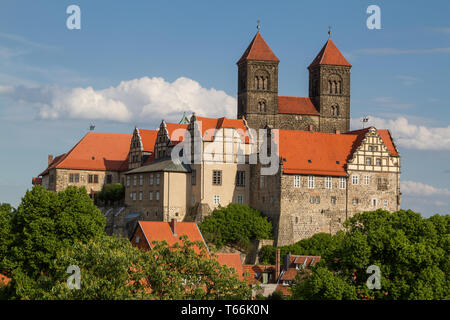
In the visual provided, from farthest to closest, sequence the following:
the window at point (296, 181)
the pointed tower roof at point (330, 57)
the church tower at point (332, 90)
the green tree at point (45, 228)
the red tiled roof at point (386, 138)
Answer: the pointed tower roof at point (330, 57)
the church tower at point (332, 90)
the red tiled roof at point (386, 138)
the window at point (296, 181)
the green tree at point (45, 228)

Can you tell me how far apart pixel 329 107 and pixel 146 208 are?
1044 inches

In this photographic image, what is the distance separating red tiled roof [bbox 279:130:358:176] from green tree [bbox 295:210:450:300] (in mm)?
33816

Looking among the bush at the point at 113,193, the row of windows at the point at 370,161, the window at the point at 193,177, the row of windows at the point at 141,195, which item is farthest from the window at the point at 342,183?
the bush at the point at 113,193

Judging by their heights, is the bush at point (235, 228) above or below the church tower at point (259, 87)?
below

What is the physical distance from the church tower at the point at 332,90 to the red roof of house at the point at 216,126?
54.0 feet

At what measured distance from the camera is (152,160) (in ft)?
290

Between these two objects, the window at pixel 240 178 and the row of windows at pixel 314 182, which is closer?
the row of windows at pixel 314 182

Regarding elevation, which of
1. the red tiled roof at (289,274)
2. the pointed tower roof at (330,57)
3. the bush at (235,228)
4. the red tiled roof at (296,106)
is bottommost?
the red tiled roof at (289,274)

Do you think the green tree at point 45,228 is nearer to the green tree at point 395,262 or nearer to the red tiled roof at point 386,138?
the green tree at point 395,262

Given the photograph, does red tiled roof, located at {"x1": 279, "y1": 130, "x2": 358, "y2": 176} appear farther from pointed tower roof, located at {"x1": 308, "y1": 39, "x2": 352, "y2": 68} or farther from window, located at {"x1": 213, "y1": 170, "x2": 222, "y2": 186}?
pointed tower roof, located at {"x1": 308, "y1": 39, "x2": 352, "y2": 68}

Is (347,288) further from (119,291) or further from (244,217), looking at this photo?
(244,217)

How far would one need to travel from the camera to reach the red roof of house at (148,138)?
92.1 metres

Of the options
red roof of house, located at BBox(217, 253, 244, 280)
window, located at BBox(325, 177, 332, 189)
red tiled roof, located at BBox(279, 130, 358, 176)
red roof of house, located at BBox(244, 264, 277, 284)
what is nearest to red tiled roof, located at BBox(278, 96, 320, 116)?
red tiled roof, located at BBox(279, 130, 358, 176)

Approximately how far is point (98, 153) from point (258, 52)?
2172 centimetres
